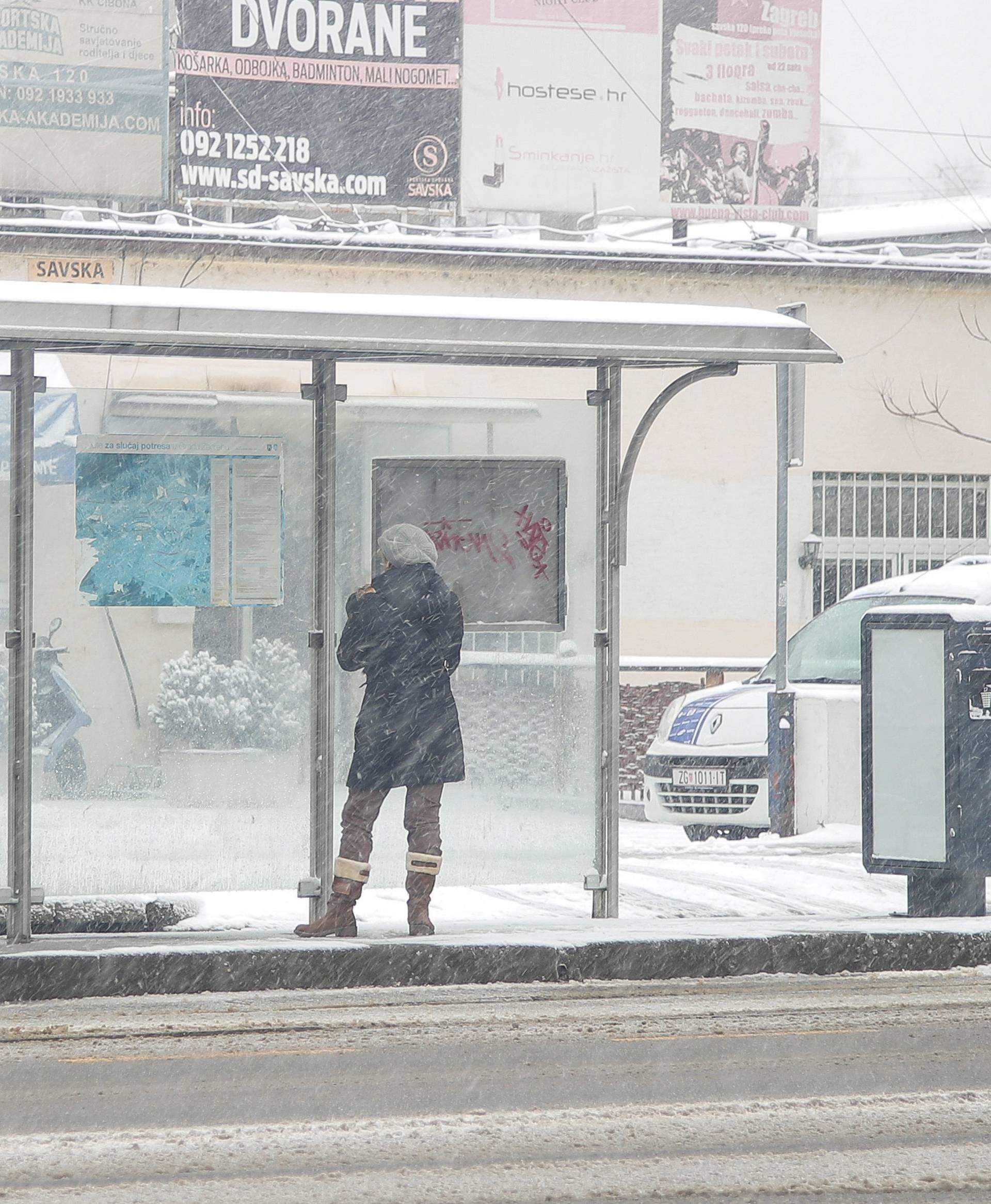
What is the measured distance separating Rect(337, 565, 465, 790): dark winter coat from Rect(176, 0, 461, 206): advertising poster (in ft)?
50.9

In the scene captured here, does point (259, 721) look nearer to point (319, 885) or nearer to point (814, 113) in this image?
point (319, 885)

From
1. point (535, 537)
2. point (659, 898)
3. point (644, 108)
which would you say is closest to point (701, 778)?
point (659, 898)

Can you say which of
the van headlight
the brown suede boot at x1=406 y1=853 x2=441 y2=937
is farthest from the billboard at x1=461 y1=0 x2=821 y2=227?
the brown suede boot at x1=406 y1=853 x2=441 y2=937

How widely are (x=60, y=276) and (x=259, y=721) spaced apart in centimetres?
1423

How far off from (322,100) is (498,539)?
15.5 meters

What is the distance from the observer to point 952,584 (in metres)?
13.5

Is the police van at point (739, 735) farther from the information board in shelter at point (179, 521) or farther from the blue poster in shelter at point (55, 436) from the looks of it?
the blue poster in shelter at point (55, 436)

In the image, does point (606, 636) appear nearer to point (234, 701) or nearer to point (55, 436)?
point (234, 701)

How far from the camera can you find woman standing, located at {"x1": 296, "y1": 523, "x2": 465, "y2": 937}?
821 cm

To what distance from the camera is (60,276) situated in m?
21.7

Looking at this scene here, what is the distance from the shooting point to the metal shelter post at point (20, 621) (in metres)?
8.24

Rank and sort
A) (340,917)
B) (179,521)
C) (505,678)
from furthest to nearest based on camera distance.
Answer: (505,678)
(179,521)
(340,917)

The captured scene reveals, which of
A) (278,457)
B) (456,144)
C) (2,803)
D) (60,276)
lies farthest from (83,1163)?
(456,144)

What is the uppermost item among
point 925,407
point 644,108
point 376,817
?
point 644,108
